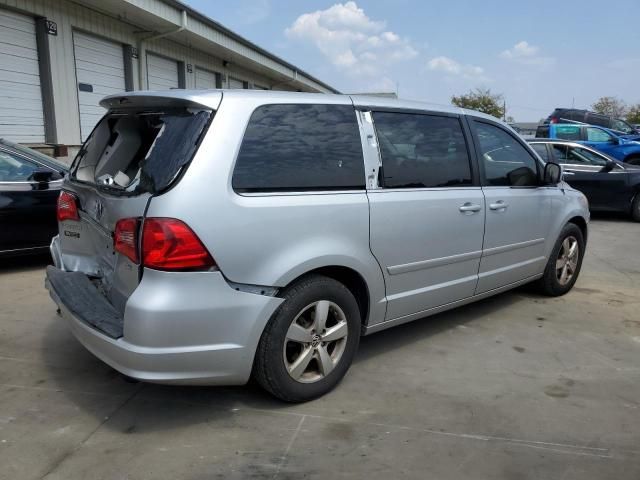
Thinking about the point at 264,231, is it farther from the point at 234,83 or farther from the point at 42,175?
the point at 234,83

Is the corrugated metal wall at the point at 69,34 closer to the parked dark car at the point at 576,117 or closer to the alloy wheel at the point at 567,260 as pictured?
the alloy wheel at the point at 567,260

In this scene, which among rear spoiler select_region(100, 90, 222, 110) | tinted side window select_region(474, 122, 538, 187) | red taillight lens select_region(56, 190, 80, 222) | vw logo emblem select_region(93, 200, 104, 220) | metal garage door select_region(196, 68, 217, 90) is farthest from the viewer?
metal garage door select_region(196, 68, 217, 90)

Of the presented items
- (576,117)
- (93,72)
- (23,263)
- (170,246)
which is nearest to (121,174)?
(170,246)

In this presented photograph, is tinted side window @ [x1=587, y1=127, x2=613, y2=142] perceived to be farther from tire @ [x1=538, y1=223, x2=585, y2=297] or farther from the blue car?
tire @ [x1=538, y1=223, x2=585, y2=297]

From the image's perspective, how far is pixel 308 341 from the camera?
3047mm

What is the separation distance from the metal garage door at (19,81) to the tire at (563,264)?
9070 millimetres

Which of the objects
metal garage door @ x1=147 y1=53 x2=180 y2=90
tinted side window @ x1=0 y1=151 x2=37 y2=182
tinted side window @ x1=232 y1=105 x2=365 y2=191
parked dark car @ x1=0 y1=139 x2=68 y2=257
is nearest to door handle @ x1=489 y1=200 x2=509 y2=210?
tinted side window @ x1=232 y1=105 x2=365 y2=191

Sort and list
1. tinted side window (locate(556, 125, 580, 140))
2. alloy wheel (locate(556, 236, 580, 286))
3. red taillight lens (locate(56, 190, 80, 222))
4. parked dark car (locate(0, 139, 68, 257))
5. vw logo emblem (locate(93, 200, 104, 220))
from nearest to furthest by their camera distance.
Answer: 1. vw logo emblem (locate(93, 200, 104, 220))
2. red taillight lens (locate(56, 190, 80, 222))
3. alloy wheel (locate(556, 236, 580, 286))
4. parked dark car (locate(0, 139, 68, 257))
5. tinted side window (locate(556, 125, 580, 140))

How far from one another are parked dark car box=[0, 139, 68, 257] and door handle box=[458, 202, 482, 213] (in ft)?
14.4

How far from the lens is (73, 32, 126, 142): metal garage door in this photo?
11.1 meters

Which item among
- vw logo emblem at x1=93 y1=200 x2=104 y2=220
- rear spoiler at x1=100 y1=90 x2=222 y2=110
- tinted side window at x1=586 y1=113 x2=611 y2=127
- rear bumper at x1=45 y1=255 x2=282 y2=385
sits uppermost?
tinted side window at x1=586 y1=113 x2=611 y2=127

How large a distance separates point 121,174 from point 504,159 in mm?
2977

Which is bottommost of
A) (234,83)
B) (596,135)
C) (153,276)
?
(153,276)

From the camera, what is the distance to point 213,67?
664 inches
